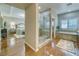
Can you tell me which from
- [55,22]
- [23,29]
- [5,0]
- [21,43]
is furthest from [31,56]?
[5,0]

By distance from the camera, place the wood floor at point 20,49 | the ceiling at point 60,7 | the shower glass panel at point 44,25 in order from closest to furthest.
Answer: the ceiling at point 60,7 < the wood floor at point 20,49 < the shower glass panel at point 44,25

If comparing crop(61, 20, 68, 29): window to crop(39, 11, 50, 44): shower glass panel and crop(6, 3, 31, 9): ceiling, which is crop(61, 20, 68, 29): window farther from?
crop(6, 3, 31, 9): ceiling

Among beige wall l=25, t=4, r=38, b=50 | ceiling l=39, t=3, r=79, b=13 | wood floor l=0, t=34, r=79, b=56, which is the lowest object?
wood floor l=0, t=34, r=79, b=56

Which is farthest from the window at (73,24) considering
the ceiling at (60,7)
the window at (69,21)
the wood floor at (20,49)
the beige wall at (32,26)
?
the beige wall at (32,26)

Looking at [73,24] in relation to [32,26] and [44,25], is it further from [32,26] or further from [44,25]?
[32,26]

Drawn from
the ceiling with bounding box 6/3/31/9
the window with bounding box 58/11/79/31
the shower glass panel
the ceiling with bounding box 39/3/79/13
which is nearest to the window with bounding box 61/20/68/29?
the window with bounding box 58/11/79/31

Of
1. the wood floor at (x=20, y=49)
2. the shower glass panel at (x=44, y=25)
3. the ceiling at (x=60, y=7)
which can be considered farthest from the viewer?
the shower glass panel at (x=44, y=25)

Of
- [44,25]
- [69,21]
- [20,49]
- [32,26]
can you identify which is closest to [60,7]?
[69,21]

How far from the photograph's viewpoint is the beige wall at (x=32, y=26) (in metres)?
1.91

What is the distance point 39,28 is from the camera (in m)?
2.00

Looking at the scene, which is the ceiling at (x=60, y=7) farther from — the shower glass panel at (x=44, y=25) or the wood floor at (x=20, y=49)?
the wood floor at (x=20, y=49)

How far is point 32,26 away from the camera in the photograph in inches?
80.7

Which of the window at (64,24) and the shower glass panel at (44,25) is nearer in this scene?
the window at (64,24)

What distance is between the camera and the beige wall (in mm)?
1909
